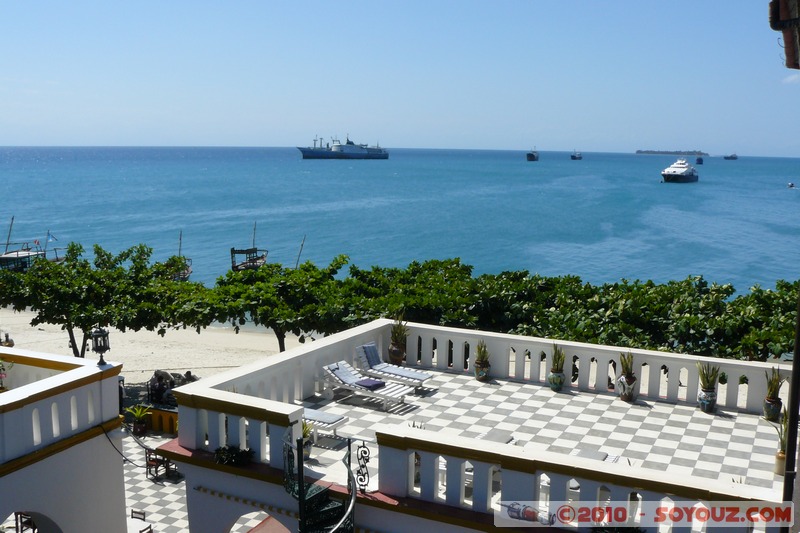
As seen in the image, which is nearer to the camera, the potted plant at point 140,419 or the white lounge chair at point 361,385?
the white lounge chair at point 361,385

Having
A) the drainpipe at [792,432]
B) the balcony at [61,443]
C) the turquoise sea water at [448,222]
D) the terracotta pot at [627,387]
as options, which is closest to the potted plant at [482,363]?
the terracotta pot at [627,387]

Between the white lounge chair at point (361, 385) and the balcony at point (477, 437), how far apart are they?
0.68ft

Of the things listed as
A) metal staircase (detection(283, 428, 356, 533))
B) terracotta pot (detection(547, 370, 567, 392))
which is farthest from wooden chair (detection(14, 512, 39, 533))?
terracotta pot (detection(547, 370, 567, 392))

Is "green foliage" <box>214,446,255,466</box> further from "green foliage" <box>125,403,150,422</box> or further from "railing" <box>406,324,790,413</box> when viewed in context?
"green foliage" <box>125,403,150,422</box>

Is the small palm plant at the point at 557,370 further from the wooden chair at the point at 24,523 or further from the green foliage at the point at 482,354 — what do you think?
the wooden chair at the point at 24,523

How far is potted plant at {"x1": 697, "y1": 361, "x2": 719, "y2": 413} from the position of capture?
1081 centimetres

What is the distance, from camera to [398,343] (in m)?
13.2

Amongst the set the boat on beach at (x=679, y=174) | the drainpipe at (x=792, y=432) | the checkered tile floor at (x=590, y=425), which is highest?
the boat on beach at (x=679, y=174)

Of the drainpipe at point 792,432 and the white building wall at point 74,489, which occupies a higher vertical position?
the drainpipe at point 792,432

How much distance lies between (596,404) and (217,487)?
597 cm

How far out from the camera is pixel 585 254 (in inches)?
2837

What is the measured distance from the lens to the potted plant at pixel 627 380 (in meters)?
11.4

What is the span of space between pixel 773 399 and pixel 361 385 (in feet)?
19.9

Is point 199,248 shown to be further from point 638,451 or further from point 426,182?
point 426,182
